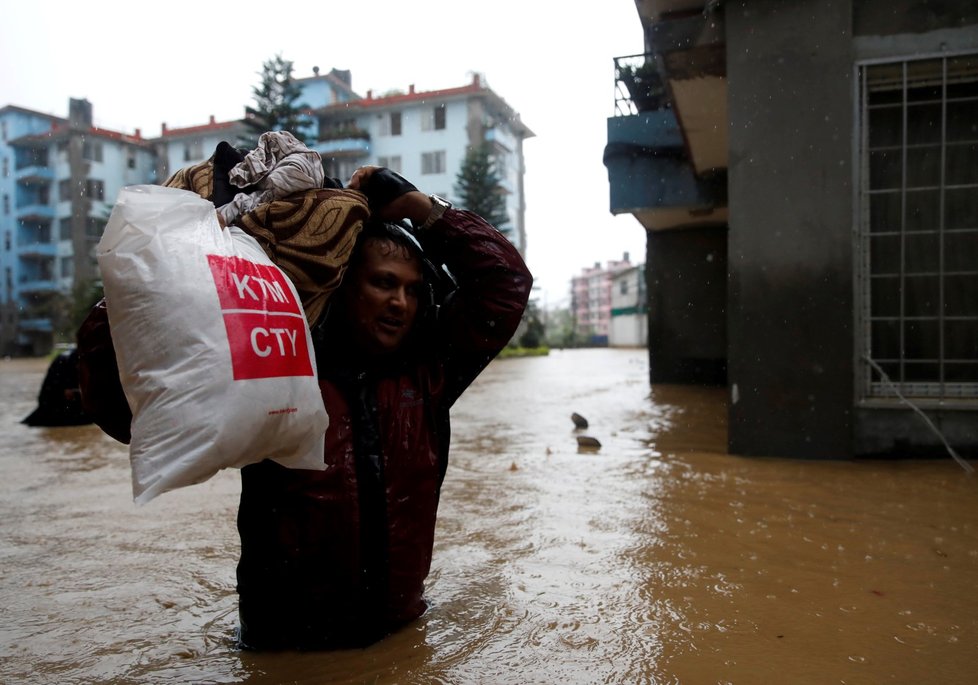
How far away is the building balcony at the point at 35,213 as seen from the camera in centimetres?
4603

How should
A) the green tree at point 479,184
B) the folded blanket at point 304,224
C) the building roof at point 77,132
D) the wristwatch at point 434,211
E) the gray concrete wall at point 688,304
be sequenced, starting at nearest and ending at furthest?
the folded blanket at point 304,224 → the wristwatch at point 434,211 → the gray concrete wall at point 688,304 → the green tree at point 479,184 → the building roof at point 77,132

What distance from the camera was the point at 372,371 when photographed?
2.47 metres

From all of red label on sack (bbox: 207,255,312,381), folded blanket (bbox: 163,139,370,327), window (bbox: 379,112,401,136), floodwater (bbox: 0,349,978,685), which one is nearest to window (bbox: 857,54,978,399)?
floodwater (bbox: 0,349,978,685)

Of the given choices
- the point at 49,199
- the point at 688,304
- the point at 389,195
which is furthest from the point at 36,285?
the point at 389,195

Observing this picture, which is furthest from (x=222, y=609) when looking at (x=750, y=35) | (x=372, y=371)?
(x=750, y=35)

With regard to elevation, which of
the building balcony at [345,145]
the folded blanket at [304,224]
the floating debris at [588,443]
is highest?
the building balcony at [345,145]

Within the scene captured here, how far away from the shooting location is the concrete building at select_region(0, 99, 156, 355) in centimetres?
4450

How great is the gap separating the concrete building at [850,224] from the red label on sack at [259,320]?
15.7 feet

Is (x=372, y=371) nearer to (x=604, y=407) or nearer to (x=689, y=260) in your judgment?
(x=604, y=407)

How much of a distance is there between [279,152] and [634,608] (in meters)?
2.03

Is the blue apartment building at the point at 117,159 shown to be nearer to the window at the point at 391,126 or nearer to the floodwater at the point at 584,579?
the window at the point at 391,126

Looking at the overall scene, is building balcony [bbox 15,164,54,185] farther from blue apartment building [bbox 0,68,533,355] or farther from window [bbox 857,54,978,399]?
window [bbox 857,54,978,399]

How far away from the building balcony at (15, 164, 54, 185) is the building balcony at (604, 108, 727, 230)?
147ft

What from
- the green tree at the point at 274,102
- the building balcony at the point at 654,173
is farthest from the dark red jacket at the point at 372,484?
the green tree at the point at 274,102
